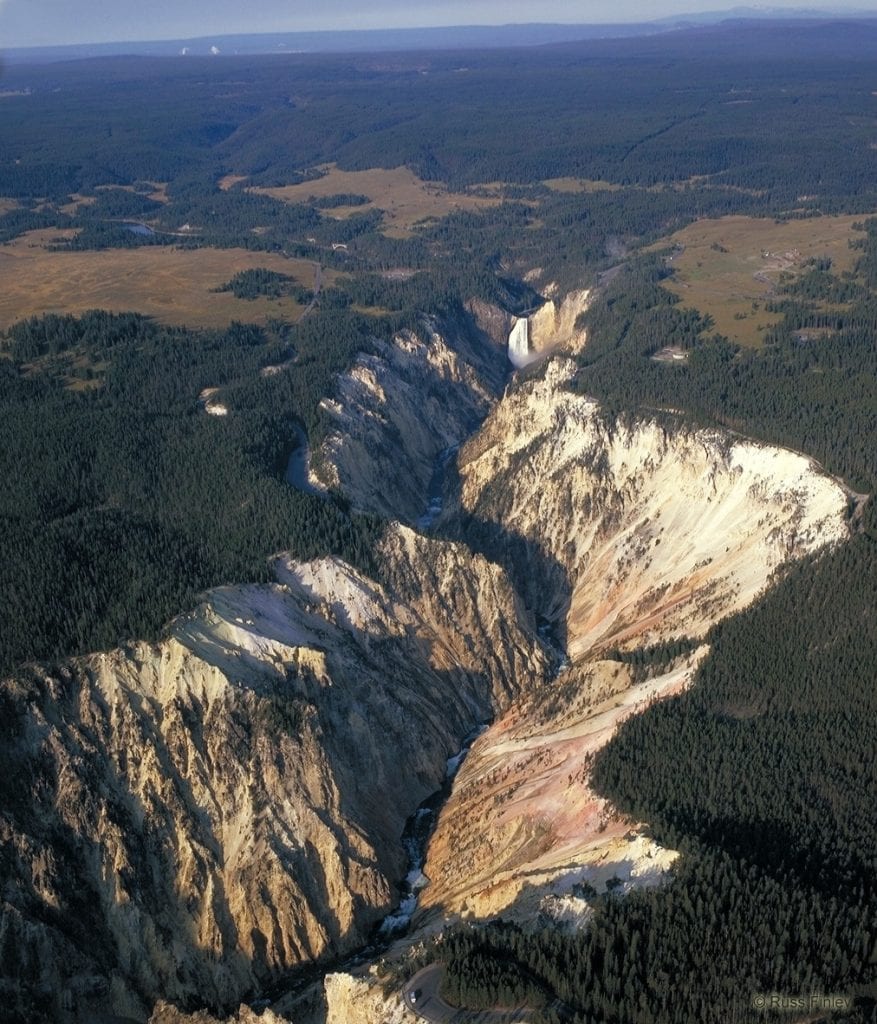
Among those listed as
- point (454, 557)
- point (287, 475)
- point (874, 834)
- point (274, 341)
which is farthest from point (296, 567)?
point (274, 341)

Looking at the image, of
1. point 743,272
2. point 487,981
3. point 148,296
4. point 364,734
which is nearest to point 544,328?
point 743,272

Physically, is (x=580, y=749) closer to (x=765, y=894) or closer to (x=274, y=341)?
(x=765, y=894)

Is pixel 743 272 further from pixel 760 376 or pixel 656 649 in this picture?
pixel 656 649

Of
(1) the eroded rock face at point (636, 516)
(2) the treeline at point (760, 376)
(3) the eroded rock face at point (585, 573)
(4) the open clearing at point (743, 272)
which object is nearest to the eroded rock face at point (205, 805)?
(3) the eroded rock face at point (585, 573)

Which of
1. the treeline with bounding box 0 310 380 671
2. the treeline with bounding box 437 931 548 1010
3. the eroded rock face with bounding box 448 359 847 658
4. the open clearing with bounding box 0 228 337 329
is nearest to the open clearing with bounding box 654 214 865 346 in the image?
the eroded rock face with bounding box 448 359 847 658

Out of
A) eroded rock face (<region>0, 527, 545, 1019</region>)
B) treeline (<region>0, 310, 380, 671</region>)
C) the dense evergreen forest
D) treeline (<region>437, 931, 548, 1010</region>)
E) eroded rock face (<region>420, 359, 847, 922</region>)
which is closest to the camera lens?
treeline (<region>437, 931, 548, 1010</region>)

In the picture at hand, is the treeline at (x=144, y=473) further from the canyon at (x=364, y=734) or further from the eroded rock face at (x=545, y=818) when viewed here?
the eroded rock face at (x=545, y=818)

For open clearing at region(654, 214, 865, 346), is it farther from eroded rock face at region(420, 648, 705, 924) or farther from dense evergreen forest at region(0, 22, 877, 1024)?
eroded rock face at region(420, 648, 705, 924)
